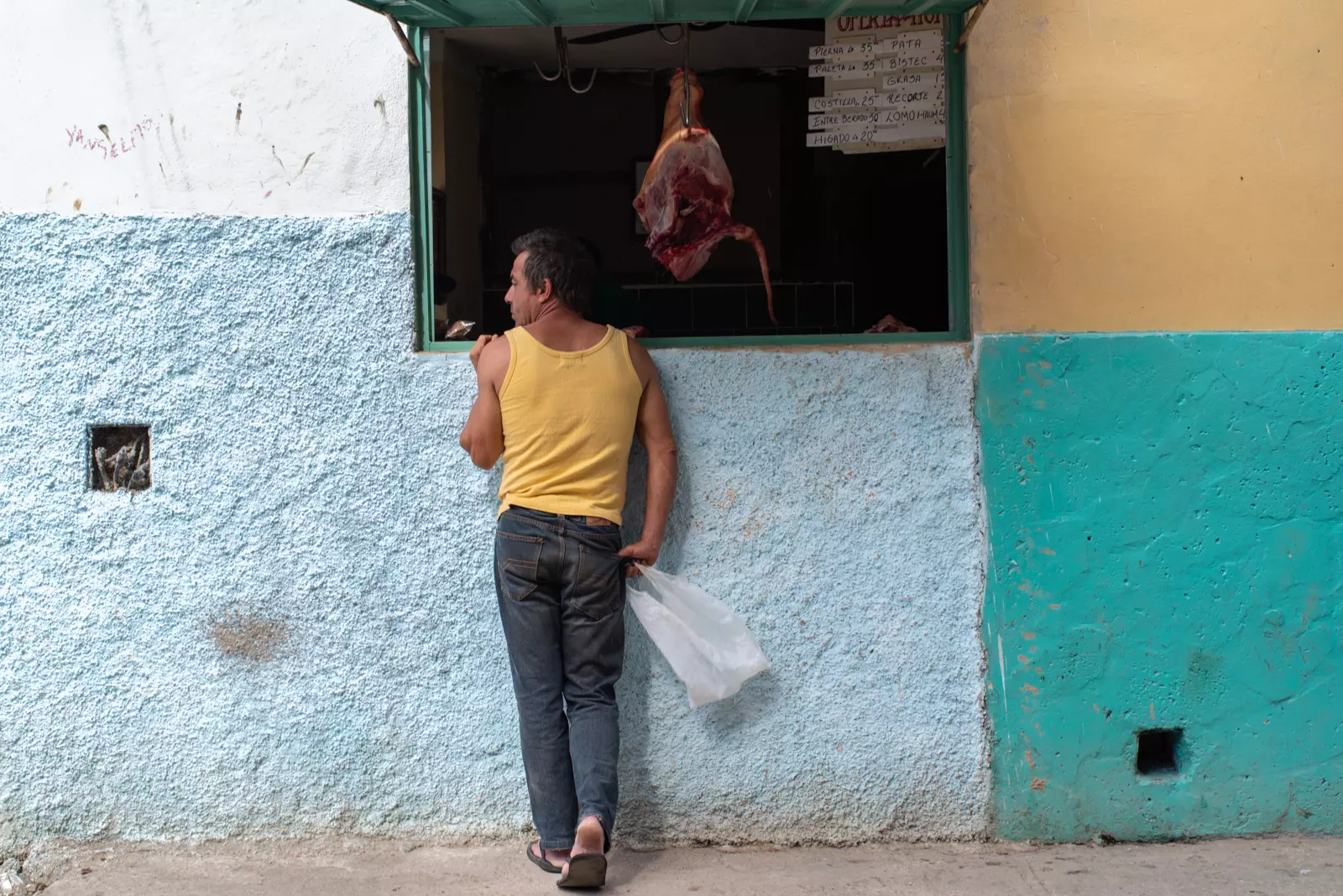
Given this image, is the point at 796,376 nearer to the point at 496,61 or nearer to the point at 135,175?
the point at 135,175

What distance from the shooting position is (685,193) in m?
3.56

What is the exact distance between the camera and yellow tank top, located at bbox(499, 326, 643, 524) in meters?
3.10

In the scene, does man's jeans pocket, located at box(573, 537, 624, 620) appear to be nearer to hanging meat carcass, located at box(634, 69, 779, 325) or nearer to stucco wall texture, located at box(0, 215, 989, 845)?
stucco wall texture, located at box(0, 215, 989, 845)

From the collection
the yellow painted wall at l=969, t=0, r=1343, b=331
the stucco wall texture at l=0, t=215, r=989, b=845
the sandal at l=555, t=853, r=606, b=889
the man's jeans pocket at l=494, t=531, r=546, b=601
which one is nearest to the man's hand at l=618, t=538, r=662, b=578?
the stucco wall texture at l=0, t=215, r=989, b=845

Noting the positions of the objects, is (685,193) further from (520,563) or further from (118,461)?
(118,461)

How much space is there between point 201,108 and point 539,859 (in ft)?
8.33

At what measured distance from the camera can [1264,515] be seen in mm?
3379

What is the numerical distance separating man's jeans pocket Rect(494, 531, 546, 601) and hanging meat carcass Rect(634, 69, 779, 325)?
112cm

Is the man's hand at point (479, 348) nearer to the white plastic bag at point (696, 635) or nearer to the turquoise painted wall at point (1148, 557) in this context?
the white plastic bag at point (696, 635)

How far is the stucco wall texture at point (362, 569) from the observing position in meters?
3.37

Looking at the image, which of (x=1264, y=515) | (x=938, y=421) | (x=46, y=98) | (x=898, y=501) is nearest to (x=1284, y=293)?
(x=1264, y=515)

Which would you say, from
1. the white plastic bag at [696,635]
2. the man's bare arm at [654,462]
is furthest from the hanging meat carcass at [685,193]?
the white plastic bag at [696,635]

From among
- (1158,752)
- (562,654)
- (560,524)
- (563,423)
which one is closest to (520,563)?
(560,524)

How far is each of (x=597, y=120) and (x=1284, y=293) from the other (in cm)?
338
